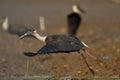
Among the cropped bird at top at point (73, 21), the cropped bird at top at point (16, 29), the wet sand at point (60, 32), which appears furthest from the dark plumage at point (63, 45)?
the cropped bird at top at point (73, 21)

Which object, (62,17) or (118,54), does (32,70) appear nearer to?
(118,54)

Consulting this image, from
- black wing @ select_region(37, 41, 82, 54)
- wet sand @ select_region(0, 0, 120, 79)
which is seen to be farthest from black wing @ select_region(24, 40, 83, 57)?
wet sand @ select_region(0, 0, 120, 79)

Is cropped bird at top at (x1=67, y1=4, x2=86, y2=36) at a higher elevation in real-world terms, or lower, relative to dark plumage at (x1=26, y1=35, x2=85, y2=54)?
lower

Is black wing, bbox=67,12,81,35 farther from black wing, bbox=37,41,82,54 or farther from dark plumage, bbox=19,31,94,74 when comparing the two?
black wing, bbox=37,41,82,54

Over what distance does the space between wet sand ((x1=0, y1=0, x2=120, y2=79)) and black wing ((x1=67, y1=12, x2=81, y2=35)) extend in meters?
0.53

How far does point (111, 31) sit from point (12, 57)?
6081mm

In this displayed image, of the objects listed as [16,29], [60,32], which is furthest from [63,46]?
[60,32]

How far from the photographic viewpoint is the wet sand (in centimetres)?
1181

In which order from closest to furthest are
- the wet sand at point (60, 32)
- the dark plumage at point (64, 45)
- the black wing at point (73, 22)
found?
the dark plumage at point (64, 45)
the wet sand at point (60, 32)
the black wing at point (73, 22)

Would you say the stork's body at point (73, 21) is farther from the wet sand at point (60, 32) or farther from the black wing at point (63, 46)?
the black wing at point (63, 46)

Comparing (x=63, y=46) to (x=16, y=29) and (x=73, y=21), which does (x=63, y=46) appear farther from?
(x=16, y=29)

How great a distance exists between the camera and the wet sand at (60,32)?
1181 cm

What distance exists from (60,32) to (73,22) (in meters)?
2.58

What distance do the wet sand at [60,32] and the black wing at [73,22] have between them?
1.75 feet
